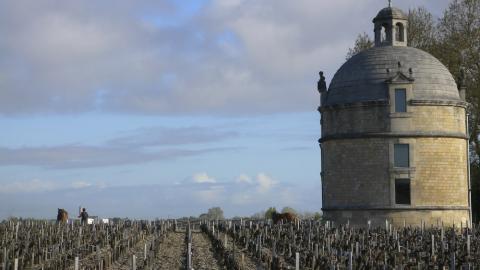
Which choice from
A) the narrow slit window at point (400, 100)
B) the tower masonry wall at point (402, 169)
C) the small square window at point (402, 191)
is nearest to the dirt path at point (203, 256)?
the tower masonry wall at point (402, 169)

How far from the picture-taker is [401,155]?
136ft

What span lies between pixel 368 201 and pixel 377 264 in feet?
65.3

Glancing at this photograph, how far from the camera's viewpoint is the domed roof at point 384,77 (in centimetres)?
4209

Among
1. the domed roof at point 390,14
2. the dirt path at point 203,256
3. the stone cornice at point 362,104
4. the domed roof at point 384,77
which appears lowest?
the dirt path at point 203,256

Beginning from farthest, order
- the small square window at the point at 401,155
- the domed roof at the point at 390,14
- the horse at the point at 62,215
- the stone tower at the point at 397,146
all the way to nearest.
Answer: the horse at the point at 62,215
the domed roof at the point at 390,14
the small square window at the point at 401,155
the stone tower at the point at 397,146

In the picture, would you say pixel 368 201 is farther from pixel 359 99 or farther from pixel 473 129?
pixel 473 129

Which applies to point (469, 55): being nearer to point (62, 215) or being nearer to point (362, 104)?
point (362, 104)

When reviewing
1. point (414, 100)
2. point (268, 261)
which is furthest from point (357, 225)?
point (268, 261)

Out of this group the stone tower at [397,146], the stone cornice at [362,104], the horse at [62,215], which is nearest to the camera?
the stone tower at [397,146]

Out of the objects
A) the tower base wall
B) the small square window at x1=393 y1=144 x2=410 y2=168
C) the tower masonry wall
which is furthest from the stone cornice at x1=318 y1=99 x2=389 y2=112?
the tower base wall

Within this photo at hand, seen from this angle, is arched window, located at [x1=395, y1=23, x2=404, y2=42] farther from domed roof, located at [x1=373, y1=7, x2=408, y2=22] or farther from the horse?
the horse

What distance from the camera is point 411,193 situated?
135ft

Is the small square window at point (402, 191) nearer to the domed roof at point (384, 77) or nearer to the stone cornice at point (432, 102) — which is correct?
the stone cornice at point (432, 102)

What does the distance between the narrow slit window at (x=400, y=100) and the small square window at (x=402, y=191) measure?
3779 mm
